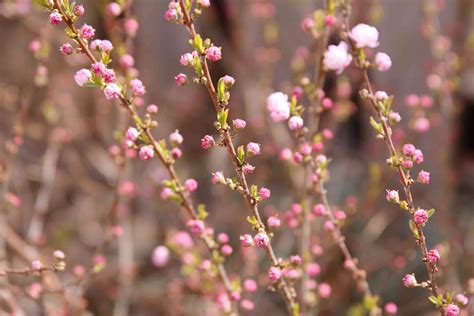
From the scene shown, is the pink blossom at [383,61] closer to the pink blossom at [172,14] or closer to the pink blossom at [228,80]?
the pink blossom at [228,80]

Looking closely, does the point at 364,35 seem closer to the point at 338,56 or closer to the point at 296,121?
the point at 338,56

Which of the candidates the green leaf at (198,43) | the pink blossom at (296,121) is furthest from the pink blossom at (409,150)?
the green leaf at (198,43)

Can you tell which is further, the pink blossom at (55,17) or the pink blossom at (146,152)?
the pink blossom at (146,152)

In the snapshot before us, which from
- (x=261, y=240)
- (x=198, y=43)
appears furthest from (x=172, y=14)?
(x=261, y=240)

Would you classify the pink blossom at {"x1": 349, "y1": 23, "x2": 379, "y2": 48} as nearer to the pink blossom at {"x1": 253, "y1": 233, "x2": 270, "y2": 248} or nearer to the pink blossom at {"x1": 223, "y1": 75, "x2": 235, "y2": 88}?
the pink blossom at {"x1": 223, "y1": 75, "x2": 235, "y2": 88}

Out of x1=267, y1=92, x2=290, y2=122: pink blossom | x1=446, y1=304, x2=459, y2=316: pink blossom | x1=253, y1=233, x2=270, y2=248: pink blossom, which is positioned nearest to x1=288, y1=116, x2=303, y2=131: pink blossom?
x1=267, y1=92, x2=290, y2=122: pink blossom
